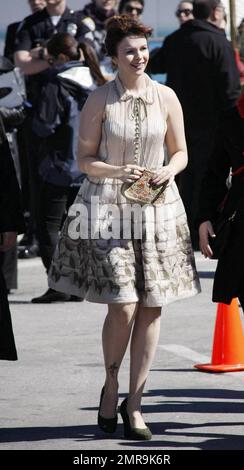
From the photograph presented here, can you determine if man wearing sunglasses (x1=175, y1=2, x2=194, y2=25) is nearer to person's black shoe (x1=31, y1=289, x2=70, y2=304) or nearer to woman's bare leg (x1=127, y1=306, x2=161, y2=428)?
person's black shoe (x1=31, y1=289, x2=70, y2=304)

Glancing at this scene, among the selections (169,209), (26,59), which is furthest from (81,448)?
(26,59)

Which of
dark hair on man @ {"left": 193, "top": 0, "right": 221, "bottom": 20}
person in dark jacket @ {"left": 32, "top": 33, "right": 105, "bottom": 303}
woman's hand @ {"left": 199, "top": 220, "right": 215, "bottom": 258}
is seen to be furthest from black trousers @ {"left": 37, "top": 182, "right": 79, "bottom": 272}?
woman's hand @ {"left": 199, "top": 220, "right": 215, "bottom": 258}

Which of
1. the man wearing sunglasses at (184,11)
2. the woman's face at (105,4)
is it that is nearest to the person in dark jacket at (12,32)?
the woman's face at (105,4)

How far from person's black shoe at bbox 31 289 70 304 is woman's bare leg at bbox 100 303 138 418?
4.27 m

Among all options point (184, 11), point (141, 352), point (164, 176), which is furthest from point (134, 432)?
point (184, 11)

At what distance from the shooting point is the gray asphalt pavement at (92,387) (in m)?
6.32

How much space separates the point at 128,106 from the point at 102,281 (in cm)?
81

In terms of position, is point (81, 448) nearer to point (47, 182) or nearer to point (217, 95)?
point (47, 182)

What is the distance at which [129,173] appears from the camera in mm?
6203

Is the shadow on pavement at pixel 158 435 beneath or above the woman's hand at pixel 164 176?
beneath

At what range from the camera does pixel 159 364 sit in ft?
27.0

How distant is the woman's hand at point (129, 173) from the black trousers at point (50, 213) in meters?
4.53

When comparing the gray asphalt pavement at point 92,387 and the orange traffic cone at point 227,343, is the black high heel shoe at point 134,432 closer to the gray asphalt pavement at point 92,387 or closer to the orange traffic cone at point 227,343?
the gray asphalt pavement at point 92,387

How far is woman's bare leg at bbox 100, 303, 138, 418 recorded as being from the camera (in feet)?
20.6
